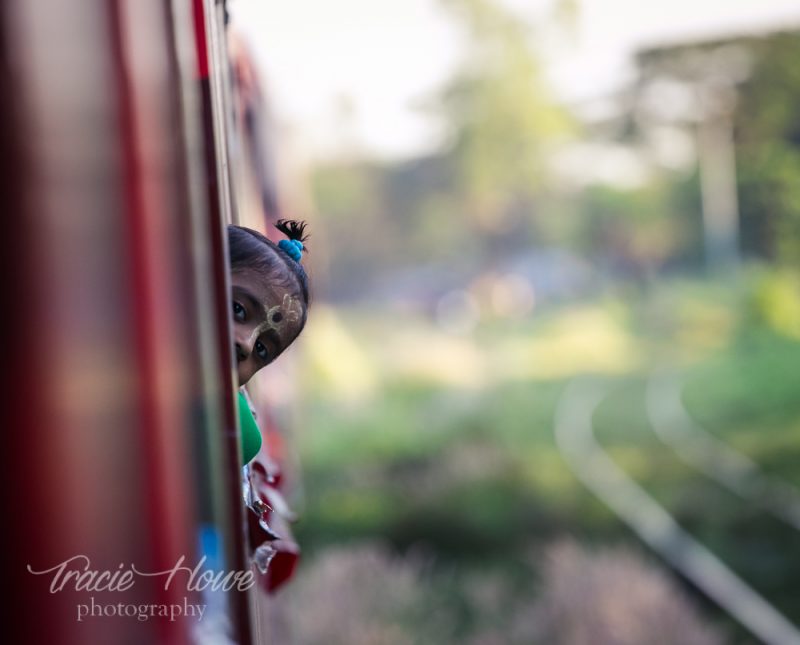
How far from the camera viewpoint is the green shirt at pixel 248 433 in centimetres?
104

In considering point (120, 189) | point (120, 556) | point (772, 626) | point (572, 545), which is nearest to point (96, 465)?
point (120, 556)

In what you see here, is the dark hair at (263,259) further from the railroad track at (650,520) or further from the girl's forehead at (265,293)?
the railroad track at (650,520)

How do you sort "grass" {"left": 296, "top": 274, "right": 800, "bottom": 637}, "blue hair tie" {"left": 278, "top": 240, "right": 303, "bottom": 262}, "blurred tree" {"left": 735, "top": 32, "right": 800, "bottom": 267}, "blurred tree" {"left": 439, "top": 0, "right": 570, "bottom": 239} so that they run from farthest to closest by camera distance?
"blurred tree" {"left": 439, "top": 0, "right": 570, "bottom": 239} → "blurred tree" {"left": 735, "top": 32, "right": 800, "bottom": 267} → "grass" {"left": 296, "top": 274, "right": 800, "bottom": 637} → "blue hair tie" {"left": 278, "top": 240, "right": 303, "bottom": 262}

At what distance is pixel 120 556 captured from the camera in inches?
26.2

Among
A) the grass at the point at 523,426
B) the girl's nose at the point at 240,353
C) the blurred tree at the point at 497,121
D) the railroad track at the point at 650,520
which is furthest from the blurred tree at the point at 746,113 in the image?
the girl's nose at the point at 240,353

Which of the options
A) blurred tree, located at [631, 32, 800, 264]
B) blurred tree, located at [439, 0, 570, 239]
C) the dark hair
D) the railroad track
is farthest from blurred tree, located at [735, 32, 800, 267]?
the dark hair

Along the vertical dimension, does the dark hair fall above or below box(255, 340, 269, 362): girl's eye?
above

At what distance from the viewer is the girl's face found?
3.38ft

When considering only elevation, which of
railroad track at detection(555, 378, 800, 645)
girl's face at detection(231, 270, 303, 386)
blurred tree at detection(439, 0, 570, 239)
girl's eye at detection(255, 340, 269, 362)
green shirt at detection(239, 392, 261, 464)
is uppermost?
blurred tree at detection(439, 0, 570, 239)

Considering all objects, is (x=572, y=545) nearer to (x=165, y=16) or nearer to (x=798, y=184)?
(x=798, y=184)

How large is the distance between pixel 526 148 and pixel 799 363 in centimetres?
354

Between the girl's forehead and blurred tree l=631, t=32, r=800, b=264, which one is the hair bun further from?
blurred tree l=631, t=32, r=800, b=264

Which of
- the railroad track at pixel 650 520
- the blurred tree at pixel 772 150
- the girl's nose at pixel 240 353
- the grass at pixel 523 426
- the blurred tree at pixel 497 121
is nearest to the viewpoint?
the girl's nose at pixel 240 353

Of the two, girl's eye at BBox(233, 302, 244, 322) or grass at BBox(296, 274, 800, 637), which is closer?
girl's eye at BBox(233, 302, 244, 322)
